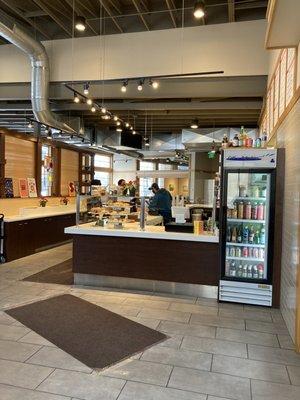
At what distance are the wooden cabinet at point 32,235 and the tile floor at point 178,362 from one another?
252 centimetres

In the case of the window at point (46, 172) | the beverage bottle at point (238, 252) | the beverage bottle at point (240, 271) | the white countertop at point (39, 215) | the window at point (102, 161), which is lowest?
the beverage bottle at point (240, 271)

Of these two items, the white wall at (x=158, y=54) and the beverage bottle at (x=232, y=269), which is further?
the white wall at (x=158, y=54)

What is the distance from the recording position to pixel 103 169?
1595 cm

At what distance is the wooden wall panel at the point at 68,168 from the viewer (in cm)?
1006

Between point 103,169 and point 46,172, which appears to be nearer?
point 46,172

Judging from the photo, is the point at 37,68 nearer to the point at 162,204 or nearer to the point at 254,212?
the point at 162,204

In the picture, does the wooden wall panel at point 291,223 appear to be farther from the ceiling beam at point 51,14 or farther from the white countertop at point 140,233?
the ceiling beam at point 51,14

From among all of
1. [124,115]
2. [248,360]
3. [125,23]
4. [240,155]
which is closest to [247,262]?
[240,155]

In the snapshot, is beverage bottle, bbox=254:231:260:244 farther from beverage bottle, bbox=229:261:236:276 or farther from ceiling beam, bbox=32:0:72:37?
ceiling beam, bbox=32:0:72:37

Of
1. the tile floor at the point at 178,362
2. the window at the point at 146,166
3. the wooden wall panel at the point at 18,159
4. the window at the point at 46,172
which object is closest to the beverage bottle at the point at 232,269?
the tile floor at the point at 178,362

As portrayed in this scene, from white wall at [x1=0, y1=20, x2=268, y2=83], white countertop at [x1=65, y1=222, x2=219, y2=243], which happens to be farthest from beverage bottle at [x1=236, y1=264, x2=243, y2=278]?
white wall at [x1=0, y1=20, x2=268, y2=83]

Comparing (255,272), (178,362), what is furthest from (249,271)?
(178,362)

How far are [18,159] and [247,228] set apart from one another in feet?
18.7

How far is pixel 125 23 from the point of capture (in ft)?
19.2
